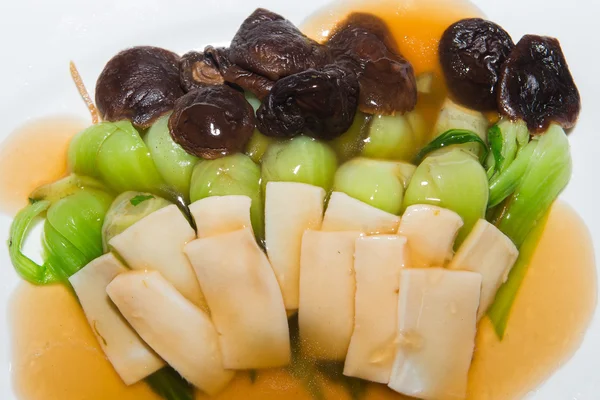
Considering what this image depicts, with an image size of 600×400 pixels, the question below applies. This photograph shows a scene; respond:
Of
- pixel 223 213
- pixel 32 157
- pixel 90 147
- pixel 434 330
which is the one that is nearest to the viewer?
pixel 434 330

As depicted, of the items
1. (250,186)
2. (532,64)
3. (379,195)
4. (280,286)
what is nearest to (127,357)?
(280,286)

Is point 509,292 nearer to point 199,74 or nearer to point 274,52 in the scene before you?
point 274,52

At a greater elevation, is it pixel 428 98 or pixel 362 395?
pixel 428 98

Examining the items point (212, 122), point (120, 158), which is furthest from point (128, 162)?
point (212, 122)

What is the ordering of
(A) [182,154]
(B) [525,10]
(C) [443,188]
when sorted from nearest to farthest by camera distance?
(C) [443,188] → (A) [182,154] → (B) [525,10]

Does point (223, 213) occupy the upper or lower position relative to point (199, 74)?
lower

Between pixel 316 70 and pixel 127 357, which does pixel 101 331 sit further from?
pixel 316 70
